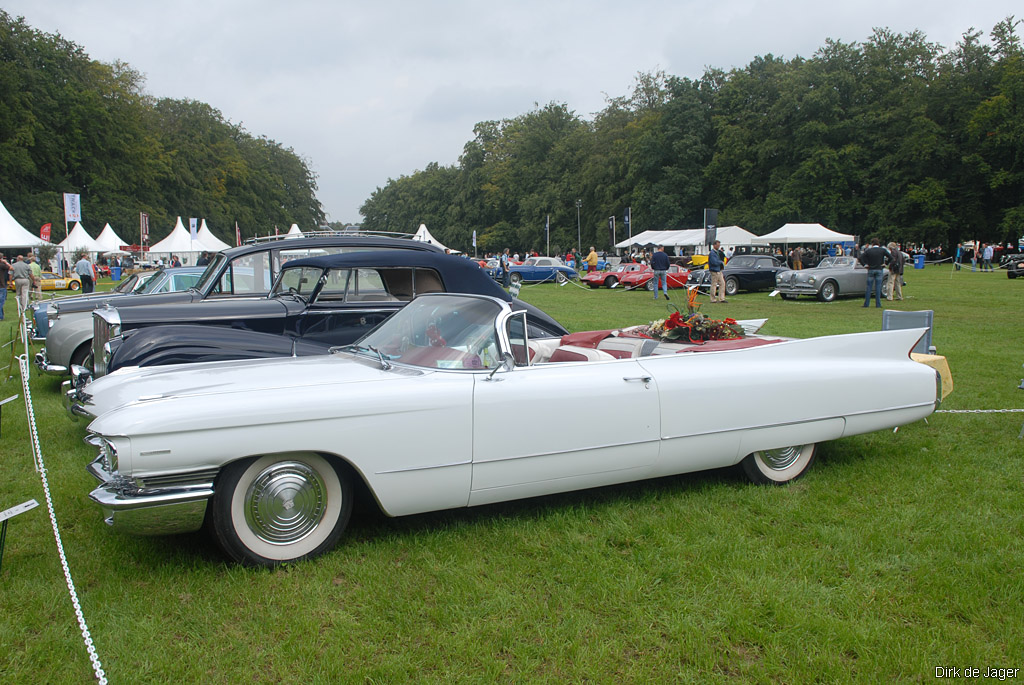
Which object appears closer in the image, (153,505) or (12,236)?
(153,505)

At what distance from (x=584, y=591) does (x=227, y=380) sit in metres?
2.02

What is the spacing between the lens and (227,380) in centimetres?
354

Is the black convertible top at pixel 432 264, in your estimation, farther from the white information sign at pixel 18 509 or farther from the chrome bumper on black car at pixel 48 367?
the white information sign at pixel 18 509

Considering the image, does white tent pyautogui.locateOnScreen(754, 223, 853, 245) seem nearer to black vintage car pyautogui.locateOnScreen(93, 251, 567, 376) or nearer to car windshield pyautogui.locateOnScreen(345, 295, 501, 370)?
black vintage car pyautogui.locateOnScreen(93, 251, 567, 376)

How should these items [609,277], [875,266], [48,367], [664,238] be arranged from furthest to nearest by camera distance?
[664,238]
[609,277]
[875,266]
[48,367]

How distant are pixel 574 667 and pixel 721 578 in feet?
3.34

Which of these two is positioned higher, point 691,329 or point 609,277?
point 609,277

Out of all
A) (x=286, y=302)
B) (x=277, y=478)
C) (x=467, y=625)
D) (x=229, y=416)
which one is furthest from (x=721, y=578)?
(x=286, y=302)

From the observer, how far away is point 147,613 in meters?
2.96

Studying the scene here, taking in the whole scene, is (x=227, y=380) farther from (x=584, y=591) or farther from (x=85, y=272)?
(x=85, y=272)

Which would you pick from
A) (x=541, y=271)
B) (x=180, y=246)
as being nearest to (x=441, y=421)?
(x=541, y=271)

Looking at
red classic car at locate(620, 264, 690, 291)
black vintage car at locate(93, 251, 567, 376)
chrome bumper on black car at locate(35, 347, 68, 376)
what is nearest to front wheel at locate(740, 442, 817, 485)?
black vintage car at locate(93, 251, 567, 376)

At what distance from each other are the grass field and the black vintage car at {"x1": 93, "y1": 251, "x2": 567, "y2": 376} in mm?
1911

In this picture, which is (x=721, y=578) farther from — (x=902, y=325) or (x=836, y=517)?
(x=902, y=325)
